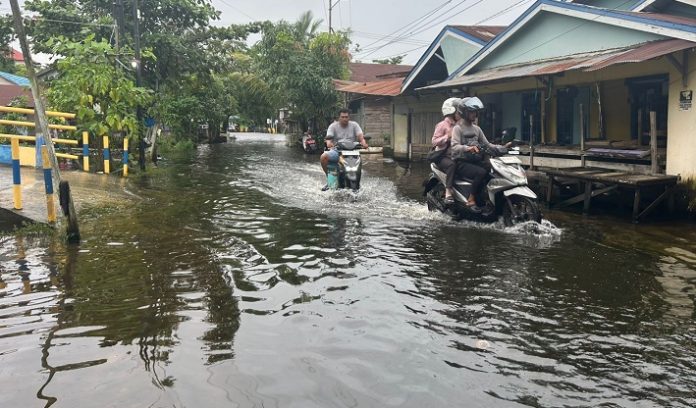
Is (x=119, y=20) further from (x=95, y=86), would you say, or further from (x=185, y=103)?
(x=185, y=103)

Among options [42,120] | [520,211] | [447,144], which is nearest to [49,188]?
[42,120]

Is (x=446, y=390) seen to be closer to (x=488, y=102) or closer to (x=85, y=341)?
(x=85, y=341)

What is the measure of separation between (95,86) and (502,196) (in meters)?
8.75

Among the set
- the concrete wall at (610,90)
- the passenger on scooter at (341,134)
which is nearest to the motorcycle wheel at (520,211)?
the passenger on scooter at (341,134)

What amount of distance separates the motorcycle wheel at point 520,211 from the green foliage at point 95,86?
8.58 metres

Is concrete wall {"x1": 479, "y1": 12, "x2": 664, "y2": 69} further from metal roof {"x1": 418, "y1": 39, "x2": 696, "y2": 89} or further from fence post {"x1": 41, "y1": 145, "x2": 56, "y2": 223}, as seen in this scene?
fence post {"x1": 41, "y1": 145, "x2": 56, "y2": 223}

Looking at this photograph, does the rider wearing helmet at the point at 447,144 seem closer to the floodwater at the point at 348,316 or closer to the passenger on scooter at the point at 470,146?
the passenger on scooter at the point at 470,146

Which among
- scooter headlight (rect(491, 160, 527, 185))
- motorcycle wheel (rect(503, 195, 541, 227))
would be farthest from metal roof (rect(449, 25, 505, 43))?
motorcycle wheel (rect(503, 195, 541, 227))

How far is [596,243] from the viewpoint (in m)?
7.77

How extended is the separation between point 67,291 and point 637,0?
45.9 feet

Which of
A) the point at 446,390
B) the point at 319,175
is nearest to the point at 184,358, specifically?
the point at 446,390

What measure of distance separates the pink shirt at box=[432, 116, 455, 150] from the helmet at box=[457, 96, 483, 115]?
1.93 ft

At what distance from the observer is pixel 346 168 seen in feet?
37.9

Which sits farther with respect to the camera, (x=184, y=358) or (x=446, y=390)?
(x=184, y=358)
